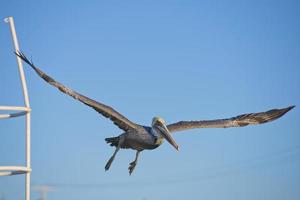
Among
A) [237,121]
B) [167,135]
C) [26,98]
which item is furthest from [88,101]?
[26,98]

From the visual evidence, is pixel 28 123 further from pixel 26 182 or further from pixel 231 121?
pixel 231 121

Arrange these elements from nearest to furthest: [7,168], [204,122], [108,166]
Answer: [108,166], [204,122], [7,168]

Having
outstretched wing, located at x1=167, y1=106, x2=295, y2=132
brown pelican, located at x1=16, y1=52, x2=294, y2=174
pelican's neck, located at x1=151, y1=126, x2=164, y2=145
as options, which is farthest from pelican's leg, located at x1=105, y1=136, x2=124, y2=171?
outstretched wing, located at x1=167, y1=106, x2=295, y2=132

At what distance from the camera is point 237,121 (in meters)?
39.5

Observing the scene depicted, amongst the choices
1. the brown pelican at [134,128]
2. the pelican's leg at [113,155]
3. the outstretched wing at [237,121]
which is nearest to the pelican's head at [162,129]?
the brown pelican at [134,128]

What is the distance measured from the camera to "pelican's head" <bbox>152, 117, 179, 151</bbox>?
1362 inches

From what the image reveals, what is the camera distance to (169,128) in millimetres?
36875

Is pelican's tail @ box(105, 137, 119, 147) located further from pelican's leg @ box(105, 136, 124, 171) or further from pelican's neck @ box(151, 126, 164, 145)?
pelican's neck @ box(151, 126, 164, 145)

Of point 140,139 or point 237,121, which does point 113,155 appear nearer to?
point 140,139

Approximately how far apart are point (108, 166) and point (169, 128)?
3.43 metres

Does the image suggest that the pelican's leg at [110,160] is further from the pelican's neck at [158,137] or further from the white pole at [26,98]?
the white pole at [26,98]

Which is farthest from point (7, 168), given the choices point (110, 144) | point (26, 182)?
point (110, 144)

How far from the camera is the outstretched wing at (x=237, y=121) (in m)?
37.4

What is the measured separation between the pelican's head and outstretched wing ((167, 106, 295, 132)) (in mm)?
1173
